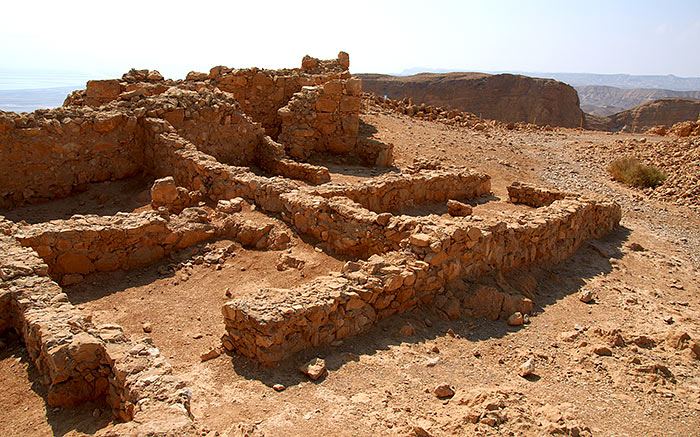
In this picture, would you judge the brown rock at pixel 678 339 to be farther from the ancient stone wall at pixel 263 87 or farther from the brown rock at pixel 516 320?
the ancient stone wall at pixel 263 87

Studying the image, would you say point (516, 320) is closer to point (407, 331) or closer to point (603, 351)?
point (603, 351)

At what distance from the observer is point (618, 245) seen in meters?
9.52

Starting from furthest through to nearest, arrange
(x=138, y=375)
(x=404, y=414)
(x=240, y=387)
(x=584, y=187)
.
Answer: (x=584, y=187), (x=240, y=387), (x=404, y=414), (x=138, y=375)

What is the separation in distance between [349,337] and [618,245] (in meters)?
6.61

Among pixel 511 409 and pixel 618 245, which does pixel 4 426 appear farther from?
pixel 618 245

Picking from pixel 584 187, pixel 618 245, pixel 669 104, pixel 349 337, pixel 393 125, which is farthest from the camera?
pixel 669 104

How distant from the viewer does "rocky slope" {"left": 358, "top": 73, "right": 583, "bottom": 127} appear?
161 feet

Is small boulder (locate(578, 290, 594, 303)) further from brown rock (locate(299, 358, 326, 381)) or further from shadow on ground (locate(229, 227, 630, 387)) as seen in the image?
brown rock (locate(299, 358, 326, 381))

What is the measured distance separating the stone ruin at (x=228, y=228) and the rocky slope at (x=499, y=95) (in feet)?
131

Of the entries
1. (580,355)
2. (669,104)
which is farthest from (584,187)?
(669,104)

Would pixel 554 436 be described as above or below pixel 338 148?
below

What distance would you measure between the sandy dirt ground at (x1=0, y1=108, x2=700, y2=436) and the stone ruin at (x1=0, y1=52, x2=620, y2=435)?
0.84 feet

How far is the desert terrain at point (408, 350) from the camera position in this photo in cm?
420

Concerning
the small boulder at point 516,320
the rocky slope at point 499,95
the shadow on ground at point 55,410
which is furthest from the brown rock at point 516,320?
the rocky slope at point 499,95
